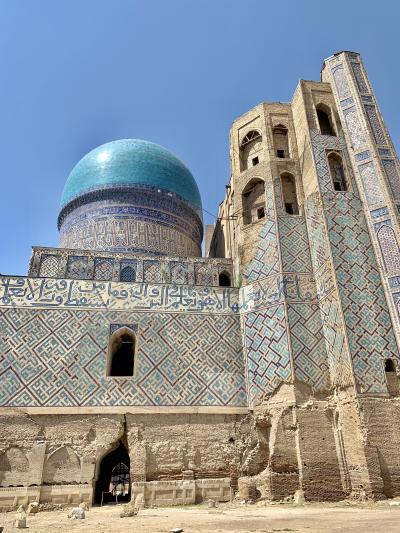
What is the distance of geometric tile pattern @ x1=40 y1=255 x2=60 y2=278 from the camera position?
9.88 metres

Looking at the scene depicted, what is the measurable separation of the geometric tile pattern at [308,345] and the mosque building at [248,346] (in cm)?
3

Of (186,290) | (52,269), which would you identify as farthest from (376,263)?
(52,269)

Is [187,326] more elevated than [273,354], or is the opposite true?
[187,326]

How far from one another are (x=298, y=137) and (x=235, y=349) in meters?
5.56

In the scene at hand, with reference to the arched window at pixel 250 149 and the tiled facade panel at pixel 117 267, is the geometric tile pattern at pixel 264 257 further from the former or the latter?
the arched window at pixel 250 149

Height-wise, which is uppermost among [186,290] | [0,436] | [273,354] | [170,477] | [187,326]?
[186,290]

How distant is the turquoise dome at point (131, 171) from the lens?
A: 13820mm

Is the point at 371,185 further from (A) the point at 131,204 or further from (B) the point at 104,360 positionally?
(A) the point at 131,204

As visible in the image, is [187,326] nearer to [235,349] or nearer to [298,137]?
[235,349]

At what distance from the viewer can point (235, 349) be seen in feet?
28.0

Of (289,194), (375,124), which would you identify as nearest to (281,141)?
(289,194)

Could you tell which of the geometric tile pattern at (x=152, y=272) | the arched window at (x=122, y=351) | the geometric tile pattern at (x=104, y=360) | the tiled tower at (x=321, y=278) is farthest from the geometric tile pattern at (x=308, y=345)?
the geometric tile pattern at (x=152, y=272)

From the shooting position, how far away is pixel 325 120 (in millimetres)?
10812

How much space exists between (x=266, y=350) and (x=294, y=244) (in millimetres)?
2419
